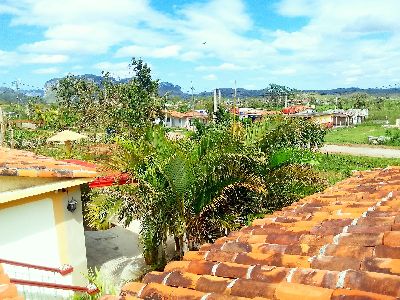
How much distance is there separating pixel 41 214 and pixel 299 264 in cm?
684

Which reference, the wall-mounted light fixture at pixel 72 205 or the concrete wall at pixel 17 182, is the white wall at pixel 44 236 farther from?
the concrete wall at pixel 17 182

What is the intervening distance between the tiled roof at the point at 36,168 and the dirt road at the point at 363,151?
37445 millimetres

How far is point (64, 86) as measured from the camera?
70500 millimetres

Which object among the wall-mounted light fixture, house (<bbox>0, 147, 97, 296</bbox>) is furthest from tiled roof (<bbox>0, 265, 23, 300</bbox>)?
the wall-mounted light fixture

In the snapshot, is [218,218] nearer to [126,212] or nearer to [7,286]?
[126,212]

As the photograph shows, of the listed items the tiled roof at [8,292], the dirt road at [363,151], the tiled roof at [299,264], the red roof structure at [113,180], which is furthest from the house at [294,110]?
the tiled roof at [8,292]

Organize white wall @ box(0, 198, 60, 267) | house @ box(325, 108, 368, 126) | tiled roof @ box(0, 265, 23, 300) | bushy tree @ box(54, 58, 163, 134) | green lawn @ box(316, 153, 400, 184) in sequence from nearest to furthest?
tiled roof @ box(0, 265, 23, 300)
white wall @ box(0, 198, 60, 267)
green lawn @ box(316, 153, 400, 184)
bushy tree @ box(54, 58, 163, 134)
house @ box(325, 108, 368, 126)

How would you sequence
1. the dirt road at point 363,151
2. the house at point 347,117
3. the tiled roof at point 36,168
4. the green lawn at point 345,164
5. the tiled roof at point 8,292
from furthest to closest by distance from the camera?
the house at point 347,117 → the dirt road at point 363,151 → the green lawn at point 345,164 → the tiled roof at point 36,168 → the tiled roof at point 8,292

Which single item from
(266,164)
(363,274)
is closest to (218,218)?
(266,164)

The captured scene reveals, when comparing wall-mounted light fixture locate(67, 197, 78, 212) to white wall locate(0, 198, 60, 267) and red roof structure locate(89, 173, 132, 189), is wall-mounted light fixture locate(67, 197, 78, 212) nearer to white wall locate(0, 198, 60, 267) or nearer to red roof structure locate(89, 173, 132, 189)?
white wall locate(0, 198, 60, 267)

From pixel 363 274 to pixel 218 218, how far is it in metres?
6.18

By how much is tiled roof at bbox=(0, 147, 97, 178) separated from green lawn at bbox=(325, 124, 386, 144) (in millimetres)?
48412

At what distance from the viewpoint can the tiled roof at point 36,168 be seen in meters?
7.97

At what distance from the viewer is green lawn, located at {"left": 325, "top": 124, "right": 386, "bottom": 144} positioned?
181 feet
